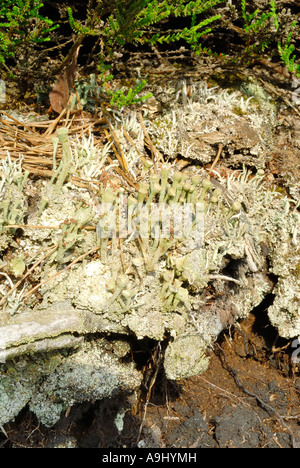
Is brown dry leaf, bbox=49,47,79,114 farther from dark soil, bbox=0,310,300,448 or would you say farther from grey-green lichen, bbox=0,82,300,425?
dark soil, bbox=0,310,300,448

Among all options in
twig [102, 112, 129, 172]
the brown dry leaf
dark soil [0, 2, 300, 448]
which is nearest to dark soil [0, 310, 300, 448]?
dark soil [0, 2, 300, 448]

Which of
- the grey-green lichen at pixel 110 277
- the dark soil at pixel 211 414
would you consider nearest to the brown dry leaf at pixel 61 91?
the grey-green lichen at pixel 110 277

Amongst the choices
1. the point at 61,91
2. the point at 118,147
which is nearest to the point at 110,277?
the point at 118,147

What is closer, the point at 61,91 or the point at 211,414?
the point at 211,414

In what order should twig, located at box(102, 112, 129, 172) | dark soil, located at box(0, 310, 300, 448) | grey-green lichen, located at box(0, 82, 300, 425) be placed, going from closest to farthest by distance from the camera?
grey-green lichen, located at box(0, 82, 300, 425), dark soil, located at box(0, 310, 300, 448), twig, located at box(102, 112, 129, 172)

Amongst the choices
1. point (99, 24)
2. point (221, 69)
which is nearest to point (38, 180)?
point (99, 24)

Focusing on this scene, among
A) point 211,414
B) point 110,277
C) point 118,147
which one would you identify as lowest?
point 211,414

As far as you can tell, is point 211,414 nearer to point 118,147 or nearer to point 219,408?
point 219,408

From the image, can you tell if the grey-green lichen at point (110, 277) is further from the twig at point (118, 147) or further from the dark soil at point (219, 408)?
the dark soil at point (219, 408)

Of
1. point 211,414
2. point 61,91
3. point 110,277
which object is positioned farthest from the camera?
point 61,91

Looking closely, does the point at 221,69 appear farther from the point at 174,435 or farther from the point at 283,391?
the point at 174,435

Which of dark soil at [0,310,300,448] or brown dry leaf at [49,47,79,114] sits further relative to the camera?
brown dry leaf at [49,47,79,114]
